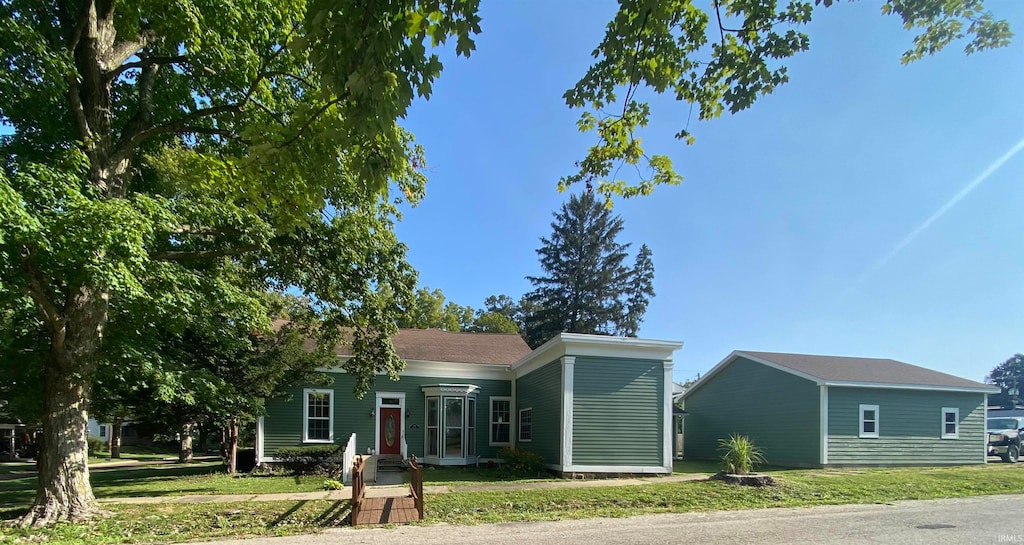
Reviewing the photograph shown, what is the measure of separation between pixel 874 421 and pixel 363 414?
17064 millimetres

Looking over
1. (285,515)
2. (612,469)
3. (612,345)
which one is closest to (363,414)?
(612,469)

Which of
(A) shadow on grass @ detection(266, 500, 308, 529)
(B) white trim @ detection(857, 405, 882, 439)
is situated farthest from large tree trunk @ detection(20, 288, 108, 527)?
(B) white trim @ detection(857, 405, 882, 439)

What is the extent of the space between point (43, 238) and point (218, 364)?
9.27 m

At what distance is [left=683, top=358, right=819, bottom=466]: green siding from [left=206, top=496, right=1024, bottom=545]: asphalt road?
8578 millimetres

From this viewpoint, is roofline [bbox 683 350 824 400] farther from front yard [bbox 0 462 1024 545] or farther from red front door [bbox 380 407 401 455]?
red front door [bbox 380 407 401 455]

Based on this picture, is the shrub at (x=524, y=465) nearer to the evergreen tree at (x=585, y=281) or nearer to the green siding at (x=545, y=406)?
the green siding at (x=545, y=406)

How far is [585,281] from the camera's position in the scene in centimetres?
4722

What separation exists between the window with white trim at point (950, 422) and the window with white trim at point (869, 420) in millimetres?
2978

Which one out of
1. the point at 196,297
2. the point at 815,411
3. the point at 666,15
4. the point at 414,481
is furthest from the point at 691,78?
the point at 815,411

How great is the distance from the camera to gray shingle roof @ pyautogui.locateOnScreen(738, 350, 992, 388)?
19266 millimetres

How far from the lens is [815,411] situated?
18516mm

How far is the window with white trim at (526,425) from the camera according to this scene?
59.6 feet

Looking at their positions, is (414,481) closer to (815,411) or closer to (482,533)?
(482,533)

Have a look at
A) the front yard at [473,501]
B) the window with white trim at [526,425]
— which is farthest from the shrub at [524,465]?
the window with white trim at [526,425]
